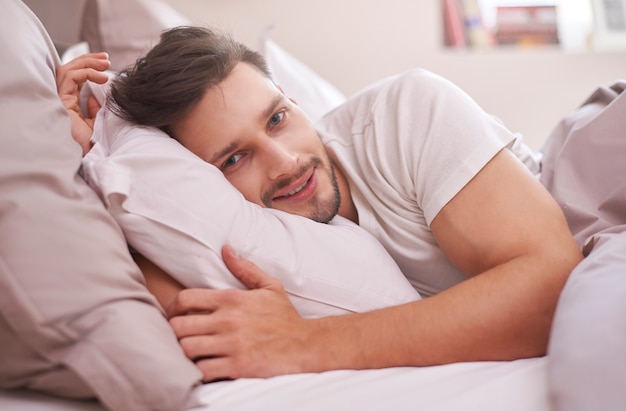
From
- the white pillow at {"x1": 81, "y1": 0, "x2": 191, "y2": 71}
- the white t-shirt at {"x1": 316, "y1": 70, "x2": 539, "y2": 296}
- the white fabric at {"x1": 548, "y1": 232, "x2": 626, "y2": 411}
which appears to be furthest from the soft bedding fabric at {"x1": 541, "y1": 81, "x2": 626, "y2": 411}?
the white pillow at {"x1": 81, "y1": 0, "x2": 191, "y2": 71}

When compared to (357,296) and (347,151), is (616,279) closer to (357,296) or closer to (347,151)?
(357,296)

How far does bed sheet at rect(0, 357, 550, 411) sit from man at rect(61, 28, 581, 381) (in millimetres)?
31

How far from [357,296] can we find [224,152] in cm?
34

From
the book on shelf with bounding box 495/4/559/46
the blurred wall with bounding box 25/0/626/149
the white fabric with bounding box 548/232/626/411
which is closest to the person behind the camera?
the white fabric with bounding box 548/232/626/411

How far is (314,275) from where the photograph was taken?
34.8 inches

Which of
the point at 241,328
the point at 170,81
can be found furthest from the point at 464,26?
the point at 241,328

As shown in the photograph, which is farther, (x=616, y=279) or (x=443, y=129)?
(x=443, y=129)

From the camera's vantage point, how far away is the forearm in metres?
0.81

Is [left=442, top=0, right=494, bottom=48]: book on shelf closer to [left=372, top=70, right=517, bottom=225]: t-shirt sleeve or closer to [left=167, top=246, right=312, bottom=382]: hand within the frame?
[left=372, top=70, right=517, bottom=225]: t-shirt sleeve

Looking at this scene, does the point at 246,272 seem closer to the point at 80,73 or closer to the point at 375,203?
the point at 375,203

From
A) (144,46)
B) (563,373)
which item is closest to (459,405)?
(563,373)

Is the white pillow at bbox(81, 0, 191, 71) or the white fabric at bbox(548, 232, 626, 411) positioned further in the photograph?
the white pillow at bbox(81, 0, 191, 71)

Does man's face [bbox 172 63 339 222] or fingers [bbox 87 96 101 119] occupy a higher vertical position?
fingers [bbox 87 96 101 119]

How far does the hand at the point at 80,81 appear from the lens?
1053 mm
